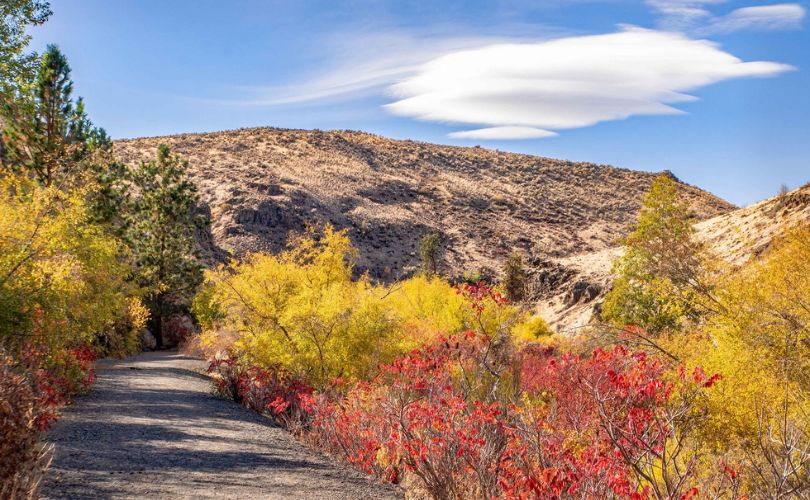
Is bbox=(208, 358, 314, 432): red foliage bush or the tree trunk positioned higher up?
bbox=(208, 358, 314, 432): red foliage bush

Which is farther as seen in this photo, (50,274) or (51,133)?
(51,133)

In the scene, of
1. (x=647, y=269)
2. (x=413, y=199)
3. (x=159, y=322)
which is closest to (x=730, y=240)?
(x=647, y=269)

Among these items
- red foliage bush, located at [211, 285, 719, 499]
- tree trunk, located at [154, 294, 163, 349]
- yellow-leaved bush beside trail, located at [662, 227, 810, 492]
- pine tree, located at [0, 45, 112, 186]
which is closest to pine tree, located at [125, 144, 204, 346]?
tree trunk, located at [154, 294, 163, 349]

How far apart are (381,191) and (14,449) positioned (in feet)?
274

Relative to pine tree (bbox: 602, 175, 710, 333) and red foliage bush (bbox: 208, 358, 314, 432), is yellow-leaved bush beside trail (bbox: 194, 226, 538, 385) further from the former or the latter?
pine tree (bbox: 602, 175, 710, 333)

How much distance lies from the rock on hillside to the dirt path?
36.9 m

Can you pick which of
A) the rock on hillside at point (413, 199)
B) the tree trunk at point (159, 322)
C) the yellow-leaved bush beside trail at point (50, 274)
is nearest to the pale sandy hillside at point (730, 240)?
the rock on hillside at point (413, 199)

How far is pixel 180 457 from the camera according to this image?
1091 centimetres

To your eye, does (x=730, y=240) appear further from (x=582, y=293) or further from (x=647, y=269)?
(x=647, y=269)

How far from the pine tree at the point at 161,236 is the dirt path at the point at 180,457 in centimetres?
2395

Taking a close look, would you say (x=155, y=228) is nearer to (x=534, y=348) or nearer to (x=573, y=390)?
(x=534, y=348)

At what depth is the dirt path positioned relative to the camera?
355 inches

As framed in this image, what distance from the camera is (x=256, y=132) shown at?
103750 millimetres

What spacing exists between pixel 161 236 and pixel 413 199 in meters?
52.7
